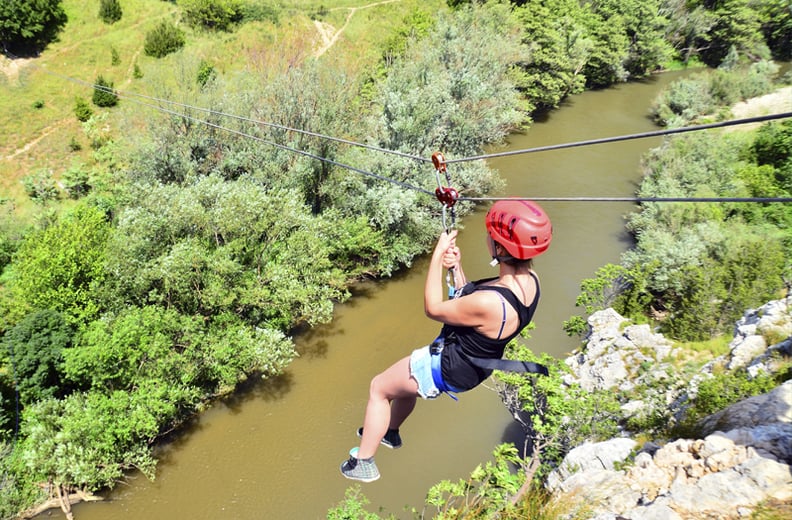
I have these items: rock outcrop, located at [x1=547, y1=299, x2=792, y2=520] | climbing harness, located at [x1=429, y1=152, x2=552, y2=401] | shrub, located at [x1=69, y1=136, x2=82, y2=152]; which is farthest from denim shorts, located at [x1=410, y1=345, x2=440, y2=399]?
shrub, located at [x1=69, y1=136, x2=82, y2=152]

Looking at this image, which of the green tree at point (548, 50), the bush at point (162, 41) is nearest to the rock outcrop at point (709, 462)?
the green tree at point (548, 50)

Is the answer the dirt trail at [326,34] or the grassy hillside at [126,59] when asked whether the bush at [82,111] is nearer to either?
the grassy hillside at [126,59]

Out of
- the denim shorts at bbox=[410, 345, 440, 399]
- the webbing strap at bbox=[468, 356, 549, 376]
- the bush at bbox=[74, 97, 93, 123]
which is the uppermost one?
the webbing strap at bbox=[468, 356, 549, 376]

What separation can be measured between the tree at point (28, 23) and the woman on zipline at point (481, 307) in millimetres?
28067

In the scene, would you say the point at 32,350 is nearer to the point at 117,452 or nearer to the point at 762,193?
the point at 117,452

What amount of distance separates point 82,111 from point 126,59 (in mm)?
4676

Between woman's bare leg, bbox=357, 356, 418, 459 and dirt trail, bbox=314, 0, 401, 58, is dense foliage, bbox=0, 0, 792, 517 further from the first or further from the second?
dirt trail, bbox=314, 0, 401, 58

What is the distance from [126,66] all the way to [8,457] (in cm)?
2044

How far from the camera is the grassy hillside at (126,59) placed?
1929 cm

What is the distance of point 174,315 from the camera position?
35.4 feet

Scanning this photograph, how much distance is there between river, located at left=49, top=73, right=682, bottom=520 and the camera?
968 centimetres

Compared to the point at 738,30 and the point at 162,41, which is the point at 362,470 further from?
the point at 738,30

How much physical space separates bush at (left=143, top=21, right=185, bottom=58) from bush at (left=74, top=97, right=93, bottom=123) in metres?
5.01

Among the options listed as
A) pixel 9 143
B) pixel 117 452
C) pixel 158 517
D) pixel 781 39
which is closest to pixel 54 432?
pixel 117 452
